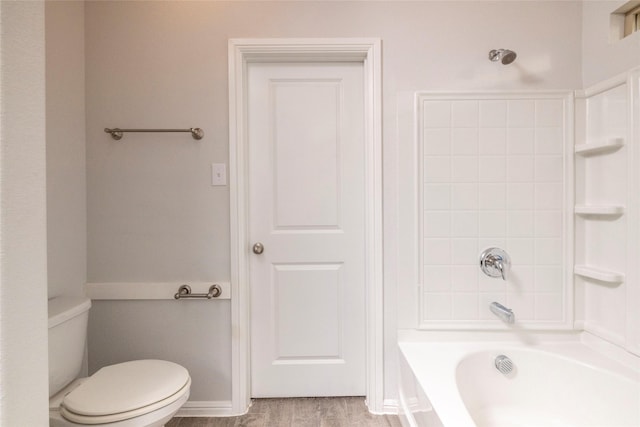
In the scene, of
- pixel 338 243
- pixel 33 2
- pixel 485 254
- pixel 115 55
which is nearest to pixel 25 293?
pixel 33 2

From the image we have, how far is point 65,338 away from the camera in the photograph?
1.42 metres

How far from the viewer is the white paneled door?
6.13 feet

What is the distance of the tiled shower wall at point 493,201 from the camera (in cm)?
174

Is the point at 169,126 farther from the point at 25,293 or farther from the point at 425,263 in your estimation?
the point at 425,263

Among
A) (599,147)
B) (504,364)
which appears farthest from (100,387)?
(599,147)

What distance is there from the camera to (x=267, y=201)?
188 cm

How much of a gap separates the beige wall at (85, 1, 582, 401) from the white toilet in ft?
1.02

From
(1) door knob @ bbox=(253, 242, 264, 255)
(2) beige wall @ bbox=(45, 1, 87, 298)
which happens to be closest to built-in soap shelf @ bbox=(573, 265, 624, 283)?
(1) door knob @ bbox=(253, 242, 264, 255)

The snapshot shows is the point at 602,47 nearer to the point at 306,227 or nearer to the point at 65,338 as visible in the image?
the point at 306,227

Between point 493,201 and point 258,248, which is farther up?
point 493,201

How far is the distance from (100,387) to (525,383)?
1.82 m

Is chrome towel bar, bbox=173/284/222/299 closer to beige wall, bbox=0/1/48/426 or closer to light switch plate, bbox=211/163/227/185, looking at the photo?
light switch plate, bbox=211/163/227/185

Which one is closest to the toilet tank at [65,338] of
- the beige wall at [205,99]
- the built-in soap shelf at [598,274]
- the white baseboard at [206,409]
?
the beige wall at [205,99]

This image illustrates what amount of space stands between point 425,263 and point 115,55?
1.90m
